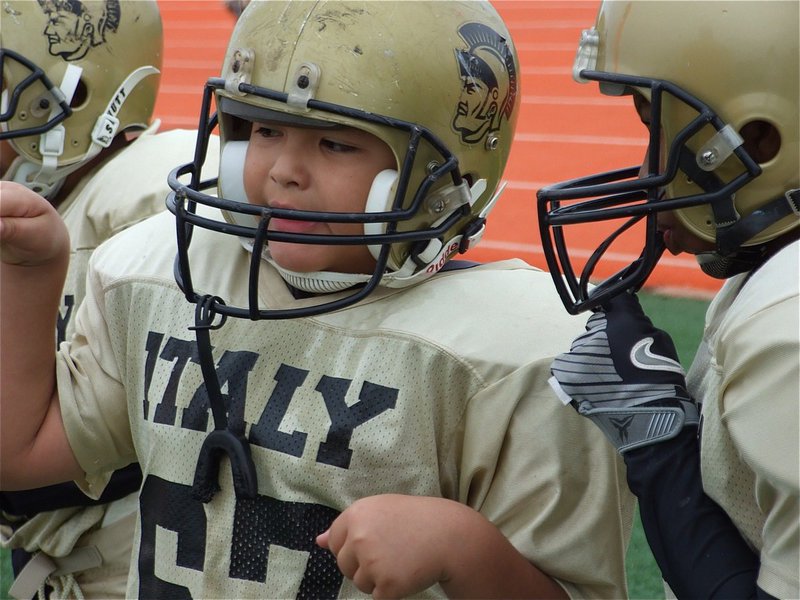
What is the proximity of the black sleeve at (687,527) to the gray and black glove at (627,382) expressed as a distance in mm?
26

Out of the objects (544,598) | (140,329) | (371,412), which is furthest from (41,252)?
(544,598)

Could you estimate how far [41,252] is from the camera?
70.6 inches

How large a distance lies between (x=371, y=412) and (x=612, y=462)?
1.17ft

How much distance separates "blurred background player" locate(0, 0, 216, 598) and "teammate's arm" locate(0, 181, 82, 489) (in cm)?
51

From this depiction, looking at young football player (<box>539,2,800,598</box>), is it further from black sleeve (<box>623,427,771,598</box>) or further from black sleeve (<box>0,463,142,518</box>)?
black sleeve (<box>0,463,142,518</box>)

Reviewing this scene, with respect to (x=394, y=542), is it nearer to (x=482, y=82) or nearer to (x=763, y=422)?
(x=763, y=422)

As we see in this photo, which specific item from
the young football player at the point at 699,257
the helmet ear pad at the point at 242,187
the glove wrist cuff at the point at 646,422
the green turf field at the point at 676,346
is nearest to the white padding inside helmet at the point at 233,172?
the helmet ear pad at the point at 242,187

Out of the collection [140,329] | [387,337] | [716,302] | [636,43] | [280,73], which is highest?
[636,43]

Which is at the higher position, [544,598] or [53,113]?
[53,113]

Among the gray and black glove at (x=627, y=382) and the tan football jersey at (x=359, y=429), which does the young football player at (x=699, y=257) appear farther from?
the tan football jersey at (x=359, y=429)

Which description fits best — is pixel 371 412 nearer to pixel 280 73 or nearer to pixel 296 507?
pixel 296 507

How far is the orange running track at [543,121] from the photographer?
6086mm

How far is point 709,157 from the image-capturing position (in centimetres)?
146

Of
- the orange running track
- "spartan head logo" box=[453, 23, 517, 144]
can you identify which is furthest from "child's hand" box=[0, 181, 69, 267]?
the orange running track
